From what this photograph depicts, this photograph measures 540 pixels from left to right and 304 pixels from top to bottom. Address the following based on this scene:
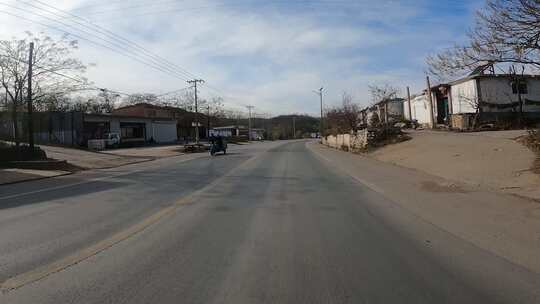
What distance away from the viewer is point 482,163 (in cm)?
1681

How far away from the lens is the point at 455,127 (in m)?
40.6

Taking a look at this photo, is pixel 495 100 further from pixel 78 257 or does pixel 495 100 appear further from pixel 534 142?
pixel 78 257

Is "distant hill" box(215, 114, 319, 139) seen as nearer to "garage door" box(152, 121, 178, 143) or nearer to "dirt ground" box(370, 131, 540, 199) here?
"garage door" box(152, 121, 178, 143)

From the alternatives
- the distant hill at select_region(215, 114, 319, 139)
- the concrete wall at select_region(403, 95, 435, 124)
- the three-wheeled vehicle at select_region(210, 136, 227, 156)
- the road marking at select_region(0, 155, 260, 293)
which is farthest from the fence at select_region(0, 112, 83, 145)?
the distant hill at select_region(215, 114, 319, 139)

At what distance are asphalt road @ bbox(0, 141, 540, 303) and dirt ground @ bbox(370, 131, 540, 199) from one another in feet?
12.5

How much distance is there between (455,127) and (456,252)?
3620 centimetres

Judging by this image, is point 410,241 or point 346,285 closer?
point 346,285

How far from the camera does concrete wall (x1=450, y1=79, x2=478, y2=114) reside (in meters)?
40.7

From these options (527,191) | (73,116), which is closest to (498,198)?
(527,191)

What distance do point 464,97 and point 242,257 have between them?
39601 mm

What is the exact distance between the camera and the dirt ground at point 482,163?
1339 centimetres

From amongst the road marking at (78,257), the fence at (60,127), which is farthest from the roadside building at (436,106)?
the fence at (60,127)

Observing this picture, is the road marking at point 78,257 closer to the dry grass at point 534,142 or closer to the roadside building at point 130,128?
the dry grass at point 534,142

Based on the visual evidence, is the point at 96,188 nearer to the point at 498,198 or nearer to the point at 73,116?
the point at 498,198
